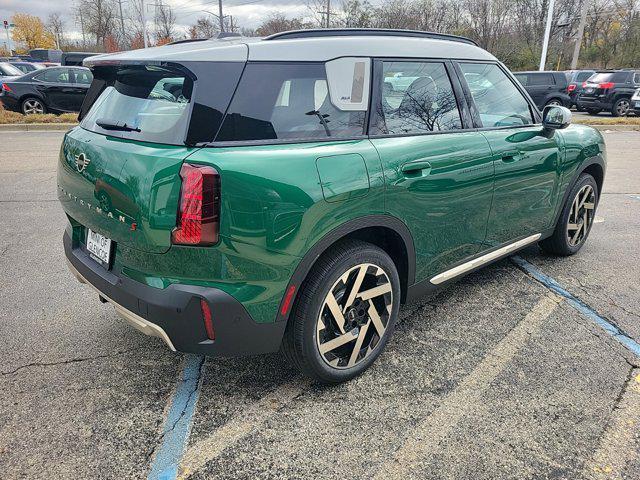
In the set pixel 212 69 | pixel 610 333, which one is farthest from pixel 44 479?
pixel 610 333

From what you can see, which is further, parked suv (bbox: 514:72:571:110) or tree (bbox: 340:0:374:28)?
tree (bbox: 340:0:374:28)

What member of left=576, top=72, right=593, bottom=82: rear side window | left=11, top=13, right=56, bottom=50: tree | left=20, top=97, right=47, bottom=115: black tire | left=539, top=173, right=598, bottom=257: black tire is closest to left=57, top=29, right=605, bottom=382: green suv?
left=539, top=173, right=598, bottom=257: black tire

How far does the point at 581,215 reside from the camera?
14.5 feet

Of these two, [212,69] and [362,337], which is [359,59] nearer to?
[212,69]

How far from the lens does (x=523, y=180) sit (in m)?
3.42

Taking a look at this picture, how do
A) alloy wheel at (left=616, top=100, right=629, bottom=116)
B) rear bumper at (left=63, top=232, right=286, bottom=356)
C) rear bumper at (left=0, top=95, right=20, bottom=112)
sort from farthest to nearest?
alloy wheel at (left=616, top=100, right=629, bottom=116), rear bumper at (left=0, top=95, right=20, bottom=112), rear bumper at (left=63, top=232, right=286, bottom=356)

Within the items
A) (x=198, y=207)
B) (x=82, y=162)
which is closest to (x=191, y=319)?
(x=198, y=207)

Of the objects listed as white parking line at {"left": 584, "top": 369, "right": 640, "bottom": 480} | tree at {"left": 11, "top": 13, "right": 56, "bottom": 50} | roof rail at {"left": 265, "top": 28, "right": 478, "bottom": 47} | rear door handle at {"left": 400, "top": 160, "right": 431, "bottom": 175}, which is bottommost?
white parking line at {"left": 584, "top": 369, "right": 640, "bottom": 480}

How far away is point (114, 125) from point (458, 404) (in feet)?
7.14

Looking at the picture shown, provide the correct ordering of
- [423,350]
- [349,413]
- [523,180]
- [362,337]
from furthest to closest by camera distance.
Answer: [523,180] < [423,350] < [362,337] < [349,413]

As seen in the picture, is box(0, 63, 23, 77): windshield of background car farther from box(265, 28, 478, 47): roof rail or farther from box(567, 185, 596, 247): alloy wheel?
box(567, 185, 596, 247): alloy wheel

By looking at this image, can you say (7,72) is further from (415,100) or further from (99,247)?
(415,100)

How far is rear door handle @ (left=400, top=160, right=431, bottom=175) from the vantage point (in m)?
2.60

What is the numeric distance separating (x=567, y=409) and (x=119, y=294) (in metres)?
2.21
